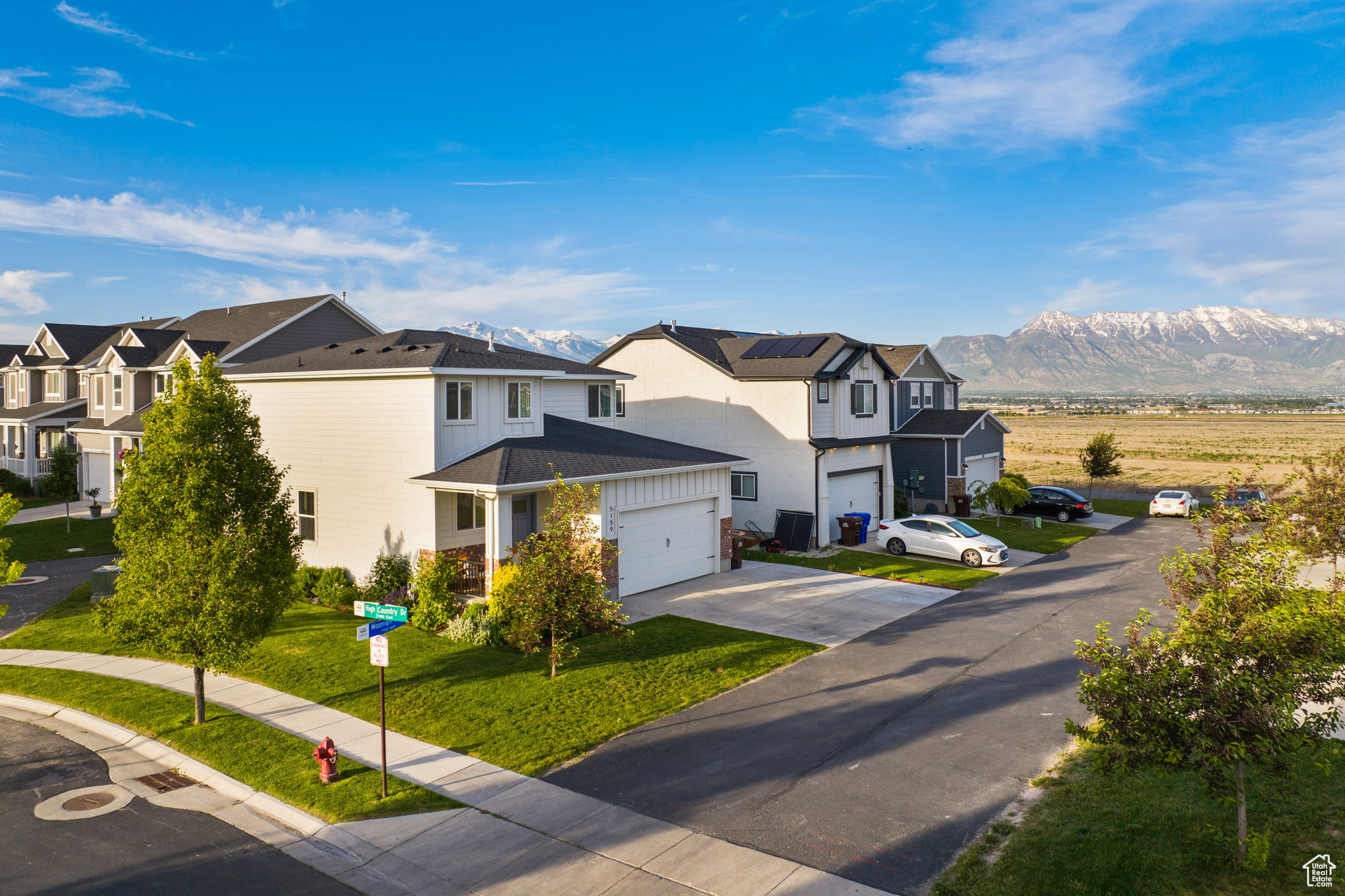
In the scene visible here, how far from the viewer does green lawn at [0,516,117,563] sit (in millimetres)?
26453

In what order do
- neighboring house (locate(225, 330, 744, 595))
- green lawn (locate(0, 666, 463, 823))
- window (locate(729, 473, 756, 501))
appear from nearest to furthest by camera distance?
green lawn (locate(0, 666, 463, 823)) → neighboring house (locate(225, 330, 744, 595)) → window (locate(729, 473, 756, 501))

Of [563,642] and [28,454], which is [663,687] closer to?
[563,642]

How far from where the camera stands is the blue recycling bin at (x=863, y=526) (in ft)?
95.8

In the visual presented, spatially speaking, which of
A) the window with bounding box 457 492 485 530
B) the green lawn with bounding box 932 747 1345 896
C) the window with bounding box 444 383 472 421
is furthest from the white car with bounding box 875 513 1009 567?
the window with bounding box 444 383 472 421

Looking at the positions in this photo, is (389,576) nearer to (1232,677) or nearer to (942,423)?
(1232,677)

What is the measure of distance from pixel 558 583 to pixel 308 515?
1167 centimetres

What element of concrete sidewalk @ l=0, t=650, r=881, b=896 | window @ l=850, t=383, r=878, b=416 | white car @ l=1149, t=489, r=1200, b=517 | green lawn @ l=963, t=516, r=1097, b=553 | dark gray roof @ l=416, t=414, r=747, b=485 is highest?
window @ l=850, t=383, r=878, b=416

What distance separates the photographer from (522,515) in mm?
22844

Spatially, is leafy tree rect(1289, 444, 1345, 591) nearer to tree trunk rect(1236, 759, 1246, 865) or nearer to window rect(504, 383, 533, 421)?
tree trunk rect(1236, 759, 1246, 865)

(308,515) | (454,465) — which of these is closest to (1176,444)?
(454,465)

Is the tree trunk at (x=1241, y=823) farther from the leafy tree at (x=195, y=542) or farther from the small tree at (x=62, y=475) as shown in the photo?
the small tree at (x=62, y=475)

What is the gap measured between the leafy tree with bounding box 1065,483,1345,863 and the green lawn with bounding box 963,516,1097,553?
71.0 feet

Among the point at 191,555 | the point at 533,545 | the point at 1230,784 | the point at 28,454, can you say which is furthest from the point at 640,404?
the point at 28,454

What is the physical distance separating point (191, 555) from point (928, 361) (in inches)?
1432
